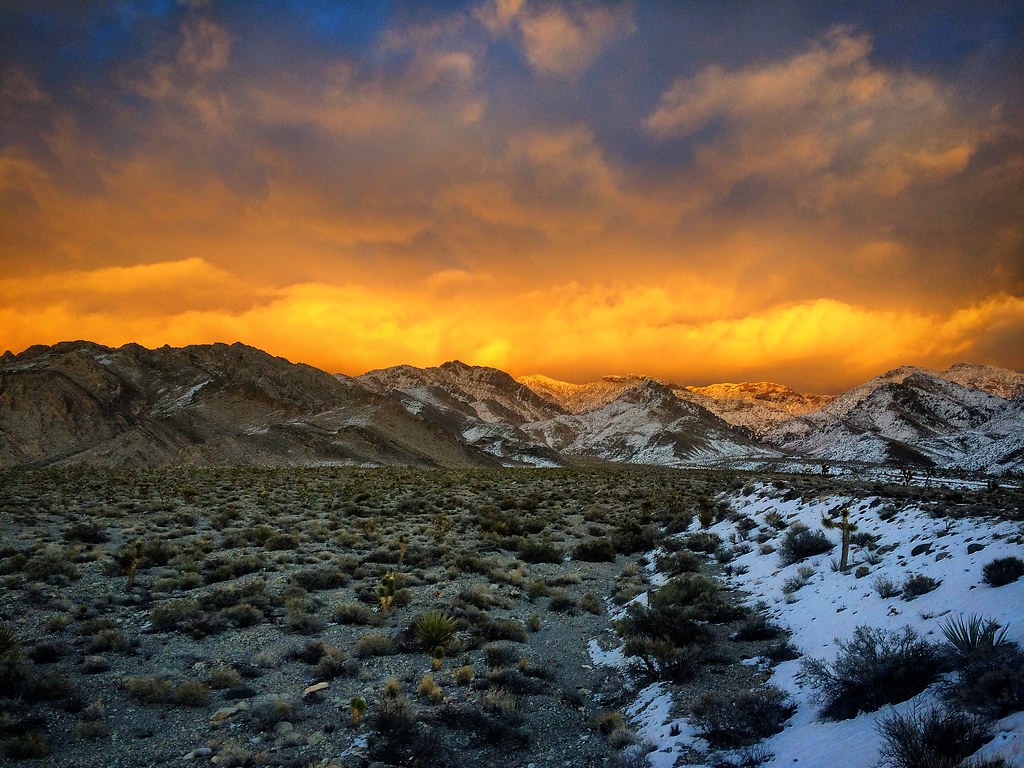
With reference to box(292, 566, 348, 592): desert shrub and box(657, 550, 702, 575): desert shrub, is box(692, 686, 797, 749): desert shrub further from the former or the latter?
box(292, 566, 348, 592): desert shrub

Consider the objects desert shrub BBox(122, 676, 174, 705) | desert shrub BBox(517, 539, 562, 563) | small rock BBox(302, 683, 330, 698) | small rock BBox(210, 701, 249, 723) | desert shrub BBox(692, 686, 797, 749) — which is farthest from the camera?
desert shrub BBox(517, 539, 562, 563)

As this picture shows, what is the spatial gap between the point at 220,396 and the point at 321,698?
12748cm

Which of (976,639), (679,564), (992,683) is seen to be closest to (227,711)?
(992,683)

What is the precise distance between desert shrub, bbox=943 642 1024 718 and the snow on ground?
159 millimetres

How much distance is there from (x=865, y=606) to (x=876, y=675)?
3805 millimetres

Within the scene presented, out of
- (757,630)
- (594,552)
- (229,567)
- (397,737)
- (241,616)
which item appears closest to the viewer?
(397,737)

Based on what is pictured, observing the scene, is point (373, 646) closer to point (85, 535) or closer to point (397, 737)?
point (397, 737)

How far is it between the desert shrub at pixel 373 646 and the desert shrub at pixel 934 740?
816 centimetres

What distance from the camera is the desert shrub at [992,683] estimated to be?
5.37m

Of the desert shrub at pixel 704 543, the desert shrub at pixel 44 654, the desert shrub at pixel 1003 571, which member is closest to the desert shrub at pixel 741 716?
the desert shrub at pixel 1003 571

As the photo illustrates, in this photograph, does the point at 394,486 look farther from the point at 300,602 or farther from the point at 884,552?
the point at 884,552

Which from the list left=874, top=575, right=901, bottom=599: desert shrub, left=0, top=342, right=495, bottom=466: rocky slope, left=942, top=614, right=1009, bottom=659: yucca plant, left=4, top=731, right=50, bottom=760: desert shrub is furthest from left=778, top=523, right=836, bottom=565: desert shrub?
left=0, top=342, right=495, bottom=466: rocky slope

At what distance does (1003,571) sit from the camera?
857 centimetres

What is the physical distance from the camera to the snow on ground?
6.32 metres
